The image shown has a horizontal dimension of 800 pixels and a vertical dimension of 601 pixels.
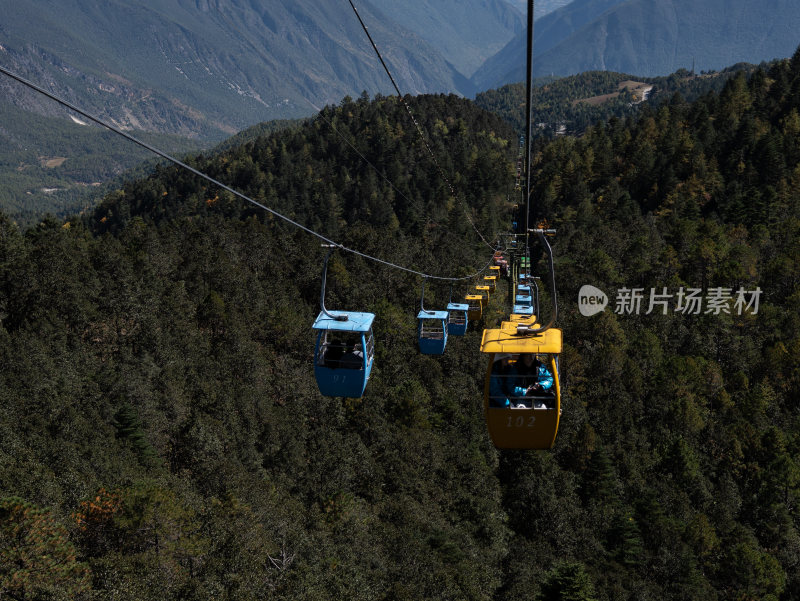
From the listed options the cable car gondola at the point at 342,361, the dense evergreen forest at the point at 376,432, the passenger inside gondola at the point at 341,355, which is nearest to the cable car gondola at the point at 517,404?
the cable car gondola at the point at 342,361

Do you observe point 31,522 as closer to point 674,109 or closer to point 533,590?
point 533,590

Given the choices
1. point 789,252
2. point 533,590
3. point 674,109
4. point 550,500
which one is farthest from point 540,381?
point 674,109

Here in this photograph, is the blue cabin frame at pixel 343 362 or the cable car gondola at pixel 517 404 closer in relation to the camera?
the cable car gondola at pixel 517 404

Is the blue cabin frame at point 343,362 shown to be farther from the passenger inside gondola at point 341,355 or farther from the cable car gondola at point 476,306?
the cable car gondola at point 476,306

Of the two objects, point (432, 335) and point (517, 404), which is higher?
point (432, 335)

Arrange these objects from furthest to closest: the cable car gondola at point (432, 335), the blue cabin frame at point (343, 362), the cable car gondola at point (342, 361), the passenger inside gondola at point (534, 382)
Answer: the cable car gondola at point (432, 335) < the blue cabin frame at point (343, 362) < the cable car gondola at point (342, 361) < the passenger inside gondola at point (534, 382)

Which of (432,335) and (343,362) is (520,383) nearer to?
(343,362)

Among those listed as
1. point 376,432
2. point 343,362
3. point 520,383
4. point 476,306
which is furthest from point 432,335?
point 376,432

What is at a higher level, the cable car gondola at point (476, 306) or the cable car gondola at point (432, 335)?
the cable car gondola at point (476, 306)
